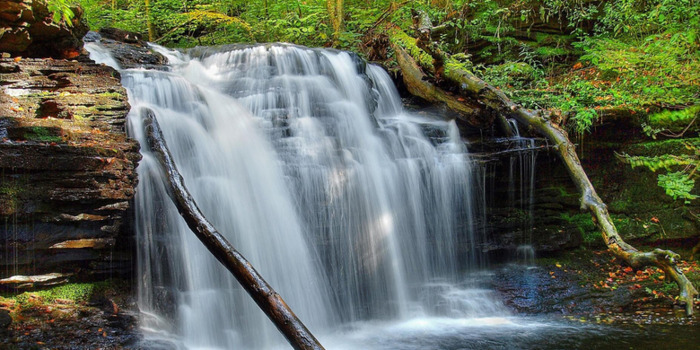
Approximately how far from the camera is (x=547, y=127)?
6.75 meters

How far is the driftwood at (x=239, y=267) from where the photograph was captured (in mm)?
2799

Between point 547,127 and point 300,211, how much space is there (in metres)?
3.75

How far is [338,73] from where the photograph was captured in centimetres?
906

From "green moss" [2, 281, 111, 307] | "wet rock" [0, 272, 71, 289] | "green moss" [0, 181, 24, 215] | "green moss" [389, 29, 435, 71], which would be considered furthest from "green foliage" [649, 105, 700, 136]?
"green moss" [0, 181, 24, 215]

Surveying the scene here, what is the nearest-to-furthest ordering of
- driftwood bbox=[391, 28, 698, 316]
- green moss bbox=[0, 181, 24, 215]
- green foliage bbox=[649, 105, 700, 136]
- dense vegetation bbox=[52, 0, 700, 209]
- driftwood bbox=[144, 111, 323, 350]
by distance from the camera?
driftwood bbox=[144, 111, 323, 350] < green moss bbox=[0, 181, 24, 215] < driftwood bbox=[391, 28, 698, 316] < dense vegetation bbox=[52, 0, 700, 209] < green foliage bbox=[649, 105, 700, 136]

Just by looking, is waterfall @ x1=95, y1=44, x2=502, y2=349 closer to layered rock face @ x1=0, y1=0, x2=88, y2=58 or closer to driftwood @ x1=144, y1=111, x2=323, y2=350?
layered rock face @ x1=0, y1=0, x2=88, y2=58

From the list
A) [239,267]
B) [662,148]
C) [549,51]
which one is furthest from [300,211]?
[549,51]

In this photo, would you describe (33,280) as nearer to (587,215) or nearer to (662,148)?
(587,215)

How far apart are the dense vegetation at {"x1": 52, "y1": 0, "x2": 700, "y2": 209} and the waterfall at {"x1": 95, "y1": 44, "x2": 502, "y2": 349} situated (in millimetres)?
2108

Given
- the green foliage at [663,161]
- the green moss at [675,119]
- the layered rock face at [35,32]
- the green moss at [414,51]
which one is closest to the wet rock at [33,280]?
the layered rock face at [35,32]

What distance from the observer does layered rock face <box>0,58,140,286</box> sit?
13.3 ft

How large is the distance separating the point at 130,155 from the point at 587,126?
644cm

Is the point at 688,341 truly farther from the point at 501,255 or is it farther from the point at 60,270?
the point at 60,270

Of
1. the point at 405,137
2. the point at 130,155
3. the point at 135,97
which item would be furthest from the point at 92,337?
the point at 405,137
